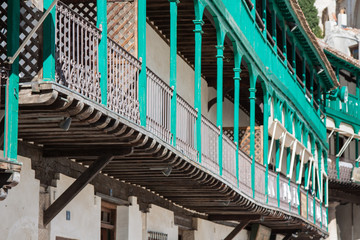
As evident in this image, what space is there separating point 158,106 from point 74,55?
3.35m

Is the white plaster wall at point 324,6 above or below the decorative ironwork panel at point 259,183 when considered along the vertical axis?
above

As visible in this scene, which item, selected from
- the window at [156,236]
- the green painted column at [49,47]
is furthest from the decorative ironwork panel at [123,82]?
the window at [156,236]

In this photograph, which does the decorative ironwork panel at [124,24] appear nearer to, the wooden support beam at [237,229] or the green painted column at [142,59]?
the green painted column at [142,59]

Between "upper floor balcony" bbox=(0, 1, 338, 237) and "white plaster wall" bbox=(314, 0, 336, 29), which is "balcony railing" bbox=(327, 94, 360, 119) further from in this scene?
"white plaster wall" bbox=(314, 0, 336, 29)

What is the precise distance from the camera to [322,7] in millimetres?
70562

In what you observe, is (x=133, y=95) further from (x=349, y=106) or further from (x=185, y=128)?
(x=349, y=106)

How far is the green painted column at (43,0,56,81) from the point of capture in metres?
9.65

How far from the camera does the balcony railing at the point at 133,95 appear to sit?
10.3 m

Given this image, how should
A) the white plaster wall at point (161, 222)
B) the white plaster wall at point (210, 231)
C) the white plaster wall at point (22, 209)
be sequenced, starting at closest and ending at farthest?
the white plaster wall at point (22, 209), the white plaster wall at point (161, 222), the white plaster wall at point (210, 231)

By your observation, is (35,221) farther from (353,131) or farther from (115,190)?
(353,131)

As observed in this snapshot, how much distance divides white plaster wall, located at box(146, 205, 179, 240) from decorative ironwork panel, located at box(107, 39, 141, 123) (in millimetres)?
5208

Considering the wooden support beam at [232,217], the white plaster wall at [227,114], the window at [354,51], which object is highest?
the window at [354,51]

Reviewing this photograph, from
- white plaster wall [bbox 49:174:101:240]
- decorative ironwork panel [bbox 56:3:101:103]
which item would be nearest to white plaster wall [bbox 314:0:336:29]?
white plaster wall [bbox 49:174:101:240]

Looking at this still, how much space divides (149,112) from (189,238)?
824 cm
